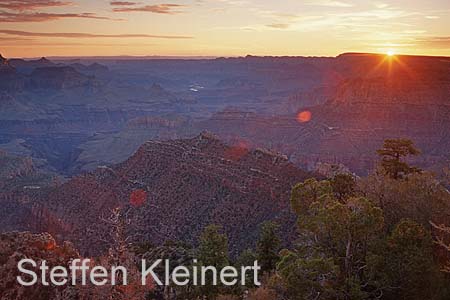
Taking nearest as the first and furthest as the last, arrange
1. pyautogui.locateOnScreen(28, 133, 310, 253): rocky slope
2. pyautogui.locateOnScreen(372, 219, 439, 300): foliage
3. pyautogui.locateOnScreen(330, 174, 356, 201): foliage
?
1. pyautogui.locateOnScreen(372, 219, 439, 300): foliage
2. pyautogui.locateOnScreen(330, 174, 356, 201): foliage
3. pyautogui.locateOnScreen(28, 133, 310, 253): rocky slope

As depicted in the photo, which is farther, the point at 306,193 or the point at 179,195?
the point at 179,195

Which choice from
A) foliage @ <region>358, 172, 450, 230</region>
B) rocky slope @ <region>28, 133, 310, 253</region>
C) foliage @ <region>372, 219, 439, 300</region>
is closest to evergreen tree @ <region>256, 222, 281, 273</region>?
foliage @ <region>358, 172, 450, 230</region>

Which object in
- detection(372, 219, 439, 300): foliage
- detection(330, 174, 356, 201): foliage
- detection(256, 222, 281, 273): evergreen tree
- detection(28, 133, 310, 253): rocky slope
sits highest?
detection(330, 174, 356, 201): foliage

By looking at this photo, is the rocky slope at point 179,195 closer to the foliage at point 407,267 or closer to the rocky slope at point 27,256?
the rocky slope at point 27,256

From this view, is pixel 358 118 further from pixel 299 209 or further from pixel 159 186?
pixel 299 209

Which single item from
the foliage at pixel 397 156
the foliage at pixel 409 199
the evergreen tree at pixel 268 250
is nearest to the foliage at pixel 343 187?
the foliage at pixel 409 199

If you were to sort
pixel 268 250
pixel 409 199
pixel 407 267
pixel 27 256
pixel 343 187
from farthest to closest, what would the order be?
pixel 268 250 → pixel 343 187 → pixel 27 256 → pixel 409 199 → pixel 407 267

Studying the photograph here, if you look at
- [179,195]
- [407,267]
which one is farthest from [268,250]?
[179,195]

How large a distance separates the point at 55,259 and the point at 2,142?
562ft

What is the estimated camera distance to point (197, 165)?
2429 inches

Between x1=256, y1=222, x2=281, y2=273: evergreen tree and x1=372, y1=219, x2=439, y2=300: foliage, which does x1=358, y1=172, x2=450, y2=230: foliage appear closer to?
x1=372, y1=219, x2=439, y2=300: foliage

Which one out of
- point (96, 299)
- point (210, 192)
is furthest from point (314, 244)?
point (210, 192)

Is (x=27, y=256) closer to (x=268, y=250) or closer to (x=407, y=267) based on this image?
(x=268, y=250)

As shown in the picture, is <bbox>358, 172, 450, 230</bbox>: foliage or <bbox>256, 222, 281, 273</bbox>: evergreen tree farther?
<bbox>256, 222, 281, 273</bbox>: evergreen tree
